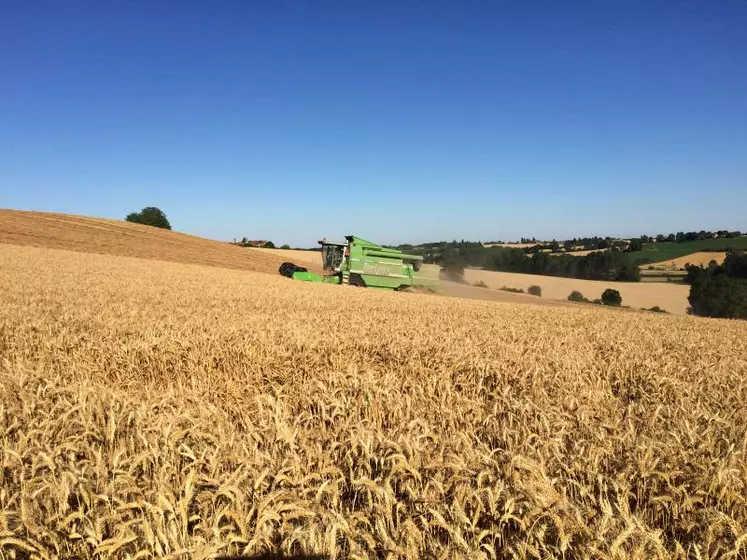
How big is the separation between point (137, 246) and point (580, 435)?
4557 centimetres

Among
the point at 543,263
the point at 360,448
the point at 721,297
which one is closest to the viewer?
the point at 360,448

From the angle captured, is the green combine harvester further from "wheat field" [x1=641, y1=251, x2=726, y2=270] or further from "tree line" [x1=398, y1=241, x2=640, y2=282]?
"wheat field" [x1=641, y1=251, x2=726, y2=270]

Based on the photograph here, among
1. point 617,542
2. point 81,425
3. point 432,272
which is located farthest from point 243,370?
point 432,272

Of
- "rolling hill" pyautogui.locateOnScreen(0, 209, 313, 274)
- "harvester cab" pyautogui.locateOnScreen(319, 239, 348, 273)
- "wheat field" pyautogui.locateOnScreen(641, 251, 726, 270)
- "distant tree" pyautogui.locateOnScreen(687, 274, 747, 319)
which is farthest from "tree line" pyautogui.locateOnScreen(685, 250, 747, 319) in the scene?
"rolling hill" pyautogui.locateOnScreen(0, 209, 313, 274)

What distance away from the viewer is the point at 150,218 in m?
75.7

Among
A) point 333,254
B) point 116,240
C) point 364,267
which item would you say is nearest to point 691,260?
point 364,267

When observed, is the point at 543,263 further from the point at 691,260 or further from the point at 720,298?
the point at 720,298

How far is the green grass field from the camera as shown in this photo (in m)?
72.4

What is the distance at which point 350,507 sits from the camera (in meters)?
2.20

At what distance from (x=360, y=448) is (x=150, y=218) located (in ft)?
276

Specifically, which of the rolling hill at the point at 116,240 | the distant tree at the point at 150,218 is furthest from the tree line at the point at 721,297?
the distant tree at the point at 150,218

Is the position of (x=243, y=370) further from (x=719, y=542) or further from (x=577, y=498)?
(x=719, y=542)

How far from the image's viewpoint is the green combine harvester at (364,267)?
26.3 metres

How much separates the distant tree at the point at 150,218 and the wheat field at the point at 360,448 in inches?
3050
